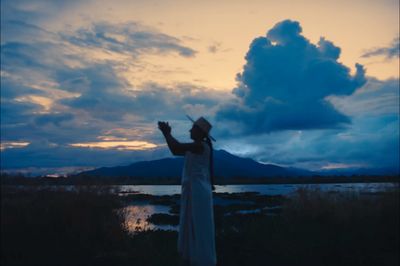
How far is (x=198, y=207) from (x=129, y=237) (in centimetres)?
665

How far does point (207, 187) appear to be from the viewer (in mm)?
5648

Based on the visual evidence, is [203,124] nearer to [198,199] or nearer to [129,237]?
[198,199]

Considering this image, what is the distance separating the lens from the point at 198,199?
18.4ft

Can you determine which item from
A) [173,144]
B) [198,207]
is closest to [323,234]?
[198,207]

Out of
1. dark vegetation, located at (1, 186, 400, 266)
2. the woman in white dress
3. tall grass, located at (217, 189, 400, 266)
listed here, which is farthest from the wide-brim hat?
tall grass, located at (217, 189, 400, 266)

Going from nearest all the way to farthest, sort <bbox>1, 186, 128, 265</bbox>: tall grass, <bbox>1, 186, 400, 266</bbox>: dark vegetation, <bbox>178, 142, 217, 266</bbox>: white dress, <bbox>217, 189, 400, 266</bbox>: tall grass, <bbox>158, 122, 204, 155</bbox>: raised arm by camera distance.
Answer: <bbox>158, 122, 204, 155</bbox>: raised arm, <bbox>178, 142, 217, 266</bbox>: white dress, <bbox>1, 186, 400, 266</bbox>: dark vegetation, <bbox>1, 186, 128, 265</bbox>: tall grass, <bbox>217, 189, 400, 266</bbox>: tall grass

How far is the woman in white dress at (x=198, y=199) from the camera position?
560cm

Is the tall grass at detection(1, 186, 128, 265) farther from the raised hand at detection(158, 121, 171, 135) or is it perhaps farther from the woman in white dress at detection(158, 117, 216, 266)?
the raised hand at detection(158, 121, 171, 135)

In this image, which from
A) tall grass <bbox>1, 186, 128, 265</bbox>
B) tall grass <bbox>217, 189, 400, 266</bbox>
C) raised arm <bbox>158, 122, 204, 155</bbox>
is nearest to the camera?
raised arm <bbox>158, 122, 204, 155</bbox>

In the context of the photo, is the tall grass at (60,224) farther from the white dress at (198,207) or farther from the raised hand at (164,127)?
the raised hand at (164,127)

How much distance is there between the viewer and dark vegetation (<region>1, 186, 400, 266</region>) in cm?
1023

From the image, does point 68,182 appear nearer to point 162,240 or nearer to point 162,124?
point 162,240

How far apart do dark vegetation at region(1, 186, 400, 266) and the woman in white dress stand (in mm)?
4023

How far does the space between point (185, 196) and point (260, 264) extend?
5.23 m
